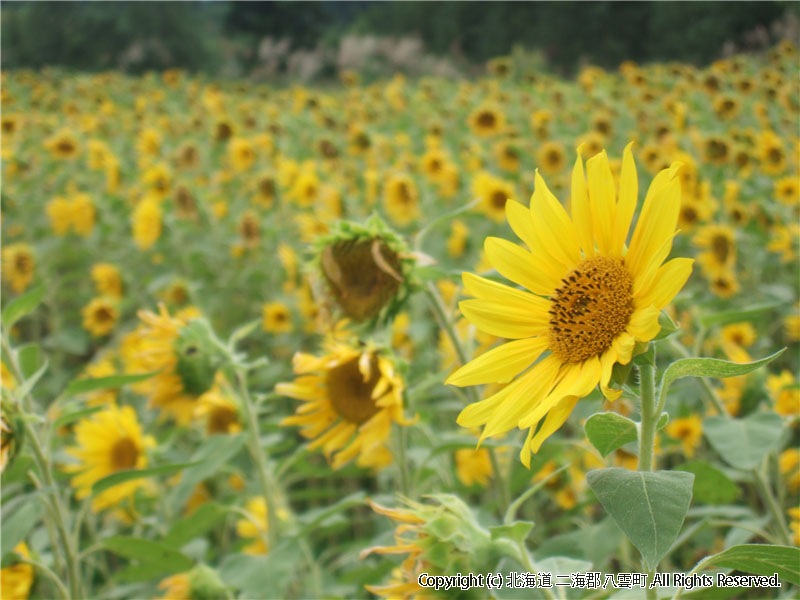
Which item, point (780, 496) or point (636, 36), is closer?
point (780, 496)

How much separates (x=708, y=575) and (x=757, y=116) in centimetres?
341

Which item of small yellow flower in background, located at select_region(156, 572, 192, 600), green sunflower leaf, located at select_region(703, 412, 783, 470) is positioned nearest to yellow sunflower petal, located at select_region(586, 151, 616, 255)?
green sunflower leaf, located at select_region(703, 412, 783, 470)

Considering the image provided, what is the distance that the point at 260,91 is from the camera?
6551 millimetres

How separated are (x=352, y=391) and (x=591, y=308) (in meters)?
0.52

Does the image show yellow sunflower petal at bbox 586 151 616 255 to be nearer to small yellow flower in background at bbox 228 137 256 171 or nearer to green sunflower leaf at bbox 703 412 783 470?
green sunflower leaf at bbox 703 412 783 470

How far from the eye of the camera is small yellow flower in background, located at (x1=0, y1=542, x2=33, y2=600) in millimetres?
1189

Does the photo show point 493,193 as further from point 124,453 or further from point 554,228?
point 554,228

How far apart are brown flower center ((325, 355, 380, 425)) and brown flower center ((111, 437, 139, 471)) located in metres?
0.62

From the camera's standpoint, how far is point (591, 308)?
0.63 meters

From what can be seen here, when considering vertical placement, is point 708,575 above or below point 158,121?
below

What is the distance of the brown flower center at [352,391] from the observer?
1.07 m

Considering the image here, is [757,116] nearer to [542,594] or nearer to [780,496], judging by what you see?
[780,496]

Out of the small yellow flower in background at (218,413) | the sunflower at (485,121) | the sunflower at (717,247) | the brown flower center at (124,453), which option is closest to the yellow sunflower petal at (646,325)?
the small yellow flower in background at (218,413)

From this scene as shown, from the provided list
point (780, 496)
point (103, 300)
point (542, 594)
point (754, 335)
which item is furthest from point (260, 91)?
point (542, 594)
